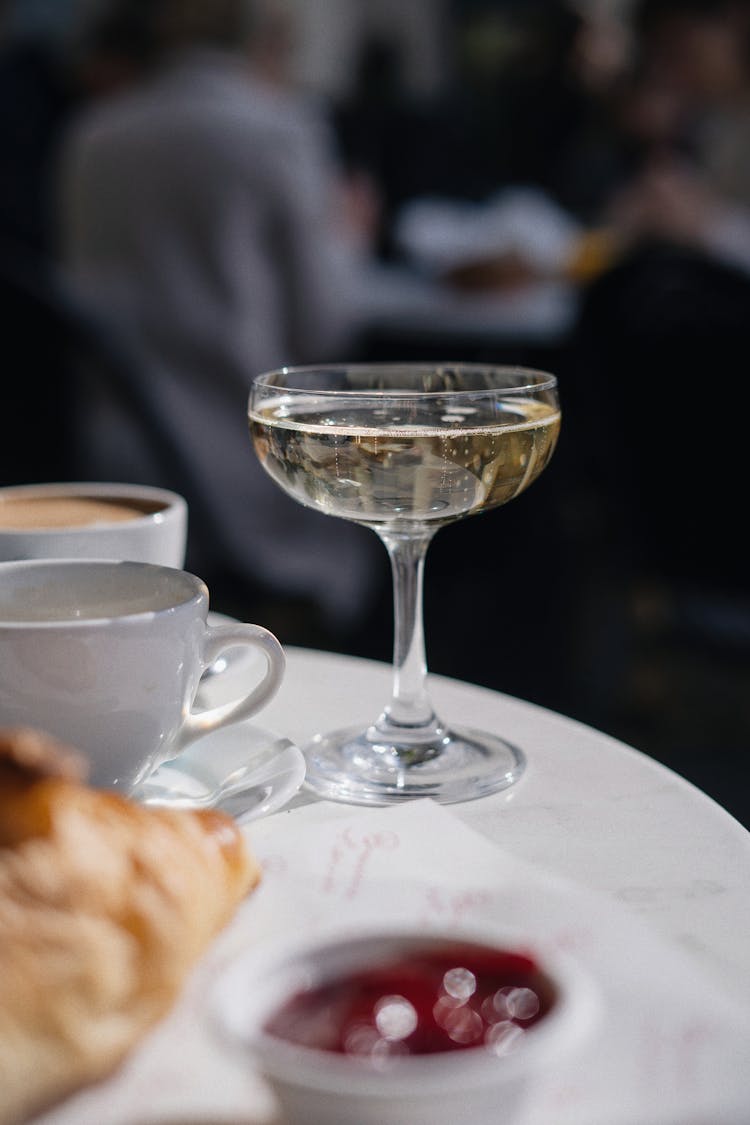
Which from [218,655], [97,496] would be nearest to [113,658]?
[218,655]

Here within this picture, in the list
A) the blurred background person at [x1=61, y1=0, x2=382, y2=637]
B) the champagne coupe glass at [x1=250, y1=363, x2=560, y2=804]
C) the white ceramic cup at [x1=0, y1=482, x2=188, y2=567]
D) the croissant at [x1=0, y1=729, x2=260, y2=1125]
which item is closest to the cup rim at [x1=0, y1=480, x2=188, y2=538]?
the white ceramic cup at [x1=0, y1=482, x2=188, y2=567]

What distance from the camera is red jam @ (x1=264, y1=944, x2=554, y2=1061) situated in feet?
1.15

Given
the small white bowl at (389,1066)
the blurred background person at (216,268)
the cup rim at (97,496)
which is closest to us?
the small white bowl at (389,1066)

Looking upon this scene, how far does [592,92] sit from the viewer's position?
5.25m

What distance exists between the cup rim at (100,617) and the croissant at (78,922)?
0.15 meters

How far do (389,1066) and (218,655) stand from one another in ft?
1.14

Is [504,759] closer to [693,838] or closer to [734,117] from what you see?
[693,838]

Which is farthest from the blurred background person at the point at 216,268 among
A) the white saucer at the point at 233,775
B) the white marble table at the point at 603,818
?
the white saucer at the point at 233,775

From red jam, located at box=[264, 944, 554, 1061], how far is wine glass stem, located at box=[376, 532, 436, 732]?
0.36 m

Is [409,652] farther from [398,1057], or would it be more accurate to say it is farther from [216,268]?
[216,268]

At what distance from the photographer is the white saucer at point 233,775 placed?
2.02 feet

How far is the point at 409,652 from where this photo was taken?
0.74 m

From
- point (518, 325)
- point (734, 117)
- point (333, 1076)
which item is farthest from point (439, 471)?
point (734, 117)

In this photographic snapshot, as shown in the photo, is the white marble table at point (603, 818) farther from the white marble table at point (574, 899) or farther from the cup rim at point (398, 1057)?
the cup rim at point (398, 1057)
